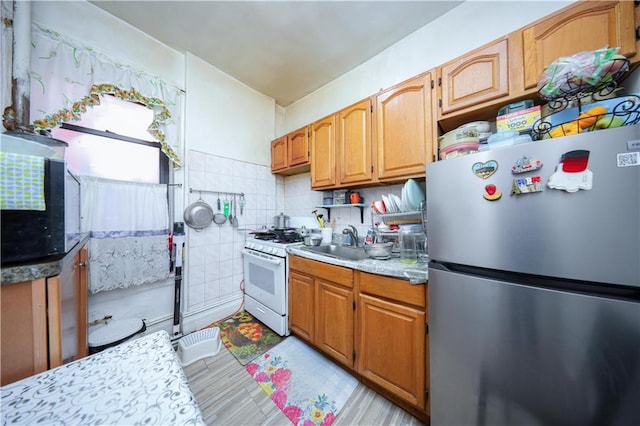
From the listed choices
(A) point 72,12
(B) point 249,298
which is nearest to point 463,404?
(B) point 249,298

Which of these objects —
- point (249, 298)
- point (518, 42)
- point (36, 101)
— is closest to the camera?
point (518, 42)

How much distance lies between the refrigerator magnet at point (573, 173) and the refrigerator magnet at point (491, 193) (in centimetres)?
14

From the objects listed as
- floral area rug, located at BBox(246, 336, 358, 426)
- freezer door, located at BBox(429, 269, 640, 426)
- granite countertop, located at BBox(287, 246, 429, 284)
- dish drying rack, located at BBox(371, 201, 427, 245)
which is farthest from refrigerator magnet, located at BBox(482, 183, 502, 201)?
floral area rug, located at BBox(246, 336, 358, 426)

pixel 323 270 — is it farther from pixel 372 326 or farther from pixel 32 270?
pixel 32 270

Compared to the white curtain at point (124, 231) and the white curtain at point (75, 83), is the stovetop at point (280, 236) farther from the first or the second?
the white curtain at point (75, 83)

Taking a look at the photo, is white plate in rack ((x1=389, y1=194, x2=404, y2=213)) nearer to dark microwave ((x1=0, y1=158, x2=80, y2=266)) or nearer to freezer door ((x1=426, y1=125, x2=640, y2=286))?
freezer door ((x1=426, y1=125, x2=640, y2=286))

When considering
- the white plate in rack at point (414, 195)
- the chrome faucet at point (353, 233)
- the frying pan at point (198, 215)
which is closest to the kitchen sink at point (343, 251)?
the chrome faucet at point (353, 233)

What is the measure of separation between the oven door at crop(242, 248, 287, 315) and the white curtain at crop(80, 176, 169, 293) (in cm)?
73

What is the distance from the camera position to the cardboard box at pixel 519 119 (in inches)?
39.3

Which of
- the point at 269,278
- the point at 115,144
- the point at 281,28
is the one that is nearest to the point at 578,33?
the point at 281,28

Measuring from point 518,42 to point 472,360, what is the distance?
1594 millimetres

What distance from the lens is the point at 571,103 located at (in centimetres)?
89

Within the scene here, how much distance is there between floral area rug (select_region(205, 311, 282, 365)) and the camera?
65.6 inches

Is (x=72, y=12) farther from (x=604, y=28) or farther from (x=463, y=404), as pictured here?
(x=463, y=404)
